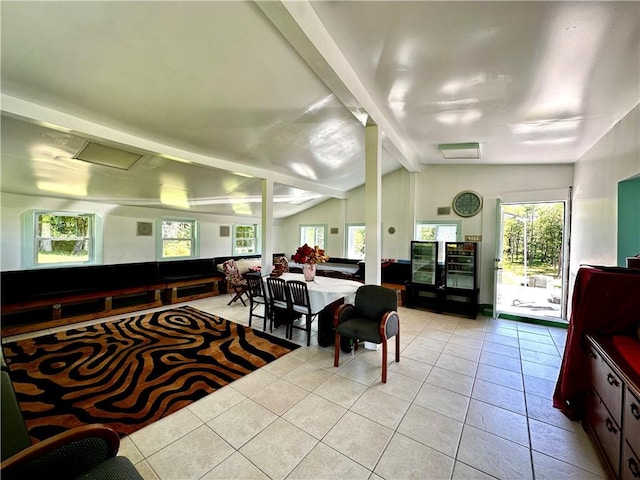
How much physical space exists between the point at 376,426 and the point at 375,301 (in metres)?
1.21

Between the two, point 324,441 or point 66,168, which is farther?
point 66,168

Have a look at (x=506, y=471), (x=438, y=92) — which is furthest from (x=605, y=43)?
(x=506, y=471)

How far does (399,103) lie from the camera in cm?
282

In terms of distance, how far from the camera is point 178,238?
19.8 ft

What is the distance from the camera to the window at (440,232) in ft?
17.1

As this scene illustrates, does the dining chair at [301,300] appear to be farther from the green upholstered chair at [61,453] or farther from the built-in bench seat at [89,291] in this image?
the built-in bench seat at [89,291]

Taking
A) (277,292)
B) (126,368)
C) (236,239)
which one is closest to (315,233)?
(236,239)

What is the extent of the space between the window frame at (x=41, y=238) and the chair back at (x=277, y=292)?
11.6 ft

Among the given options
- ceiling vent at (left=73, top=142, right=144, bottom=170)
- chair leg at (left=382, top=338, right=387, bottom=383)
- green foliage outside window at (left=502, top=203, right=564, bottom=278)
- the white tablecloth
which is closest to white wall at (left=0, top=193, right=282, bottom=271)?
ceiling vent at (left=73, top=142, right=144, bottom=170)

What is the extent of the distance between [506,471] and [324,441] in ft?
3.66

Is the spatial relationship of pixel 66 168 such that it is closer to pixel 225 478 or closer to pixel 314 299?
pixel 314 299

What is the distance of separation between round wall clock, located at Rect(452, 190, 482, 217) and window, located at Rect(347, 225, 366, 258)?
2.63 meters

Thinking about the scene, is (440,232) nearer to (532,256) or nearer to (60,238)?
(532,256)

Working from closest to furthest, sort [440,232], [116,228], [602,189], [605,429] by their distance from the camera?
[605,429] < [602,189] < [116,228] < [440,232]
